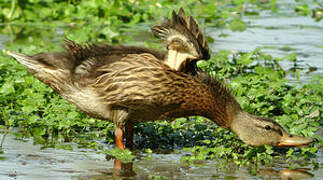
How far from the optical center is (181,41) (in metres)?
6.37

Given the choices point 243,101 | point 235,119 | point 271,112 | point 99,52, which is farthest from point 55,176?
point 271,112

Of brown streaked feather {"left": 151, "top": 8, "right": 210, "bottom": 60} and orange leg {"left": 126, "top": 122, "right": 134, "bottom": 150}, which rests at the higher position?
brown streaked feather {"left": 151, "top": 8, "right": 210, "bottom": 60}

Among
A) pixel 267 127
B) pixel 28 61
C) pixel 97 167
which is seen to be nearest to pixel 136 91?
pixel 97 167

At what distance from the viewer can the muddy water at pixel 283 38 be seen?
10.7 meters

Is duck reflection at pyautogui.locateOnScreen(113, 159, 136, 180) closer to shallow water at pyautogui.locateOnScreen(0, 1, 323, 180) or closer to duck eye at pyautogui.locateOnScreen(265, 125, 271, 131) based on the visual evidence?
shallow water at pyautogui.locateOnScreen(0, 1, 323, 180)

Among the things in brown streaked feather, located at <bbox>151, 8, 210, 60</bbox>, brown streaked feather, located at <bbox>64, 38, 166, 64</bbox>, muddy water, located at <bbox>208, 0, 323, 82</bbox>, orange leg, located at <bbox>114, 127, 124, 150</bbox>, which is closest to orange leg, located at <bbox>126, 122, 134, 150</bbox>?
orange leg, located at <bbox>114, 127, 124, 150</bbox>

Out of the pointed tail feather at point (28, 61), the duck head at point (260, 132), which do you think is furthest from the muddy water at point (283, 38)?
the pointed tail feather at point (28, 61)

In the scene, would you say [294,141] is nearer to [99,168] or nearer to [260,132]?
[260,132]

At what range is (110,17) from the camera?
1241 cm

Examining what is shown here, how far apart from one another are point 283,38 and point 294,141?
→ 18.8 ft

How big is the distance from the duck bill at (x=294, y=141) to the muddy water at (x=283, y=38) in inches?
115

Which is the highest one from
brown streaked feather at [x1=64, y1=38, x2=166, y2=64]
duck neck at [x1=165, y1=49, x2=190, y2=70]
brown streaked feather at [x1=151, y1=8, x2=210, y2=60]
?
brown streaked feather at [x1=151, y1=8, x2=210, y2=60]

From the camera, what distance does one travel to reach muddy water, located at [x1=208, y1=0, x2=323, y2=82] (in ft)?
35.1

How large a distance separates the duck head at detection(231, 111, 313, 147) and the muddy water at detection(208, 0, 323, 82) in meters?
2.88
